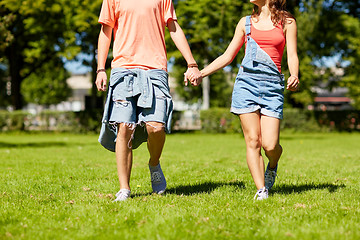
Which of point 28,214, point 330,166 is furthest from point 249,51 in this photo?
point 330,166

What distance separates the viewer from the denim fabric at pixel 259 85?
433 cm

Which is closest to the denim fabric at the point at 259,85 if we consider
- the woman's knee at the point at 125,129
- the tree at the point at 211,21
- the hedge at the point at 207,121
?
the woman's knee at the point at 125,129

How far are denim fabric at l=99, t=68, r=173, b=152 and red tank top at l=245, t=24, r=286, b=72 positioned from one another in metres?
0.98

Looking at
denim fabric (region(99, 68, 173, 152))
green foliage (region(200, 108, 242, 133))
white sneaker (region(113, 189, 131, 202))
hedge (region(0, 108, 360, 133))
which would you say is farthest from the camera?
hedge (region(0, 108, 360, 133))

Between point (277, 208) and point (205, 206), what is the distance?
2.10 feet

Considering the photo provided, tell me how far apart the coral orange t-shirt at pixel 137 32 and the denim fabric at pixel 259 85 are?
85 centimetres

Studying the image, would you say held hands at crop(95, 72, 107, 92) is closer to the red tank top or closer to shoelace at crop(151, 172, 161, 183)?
shoelace at crop(151, 172, 161, 183)

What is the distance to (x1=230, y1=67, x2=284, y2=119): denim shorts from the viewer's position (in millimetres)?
4336

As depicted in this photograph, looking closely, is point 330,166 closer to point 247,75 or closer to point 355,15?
point 247,75

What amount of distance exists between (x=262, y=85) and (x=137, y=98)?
1228 millimetres

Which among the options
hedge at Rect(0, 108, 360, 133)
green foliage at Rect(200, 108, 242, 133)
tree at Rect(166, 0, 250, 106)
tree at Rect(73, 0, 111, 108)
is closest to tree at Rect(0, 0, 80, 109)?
tree at Rect(73, 0, 111, 108)

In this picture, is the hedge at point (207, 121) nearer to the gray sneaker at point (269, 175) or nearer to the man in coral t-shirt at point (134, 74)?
the gray sneaker at point (269, 175)

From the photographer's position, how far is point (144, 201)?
4270 millimetres

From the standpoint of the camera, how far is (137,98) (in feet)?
14.0
